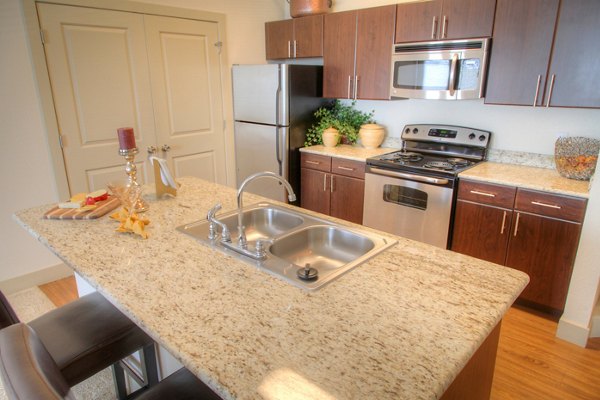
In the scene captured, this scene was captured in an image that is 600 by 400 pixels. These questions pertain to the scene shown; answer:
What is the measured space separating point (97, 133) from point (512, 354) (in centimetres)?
330

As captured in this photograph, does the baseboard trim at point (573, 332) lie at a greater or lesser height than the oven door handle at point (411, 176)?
lesser

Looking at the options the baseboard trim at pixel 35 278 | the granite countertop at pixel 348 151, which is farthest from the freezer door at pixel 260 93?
the baseboard trim at pixel 35 278

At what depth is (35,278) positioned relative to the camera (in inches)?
120

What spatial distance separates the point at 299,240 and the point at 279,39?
9.42 ft

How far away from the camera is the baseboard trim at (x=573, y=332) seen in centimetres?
233

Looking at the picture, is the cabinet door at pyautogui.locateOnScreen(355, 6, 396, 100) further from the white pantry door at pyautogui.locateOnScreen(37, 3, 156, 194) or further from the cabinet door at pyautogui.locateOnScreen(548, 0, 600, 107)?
the white pantry door at pyautogui.locateOnScreen(37, 3, 156, 194)

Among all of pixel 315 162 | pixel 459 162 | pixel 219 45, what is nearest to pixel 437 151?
pixel 459 162

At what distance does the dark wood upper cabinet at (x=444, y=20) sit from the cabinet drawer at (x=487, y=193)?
103cm

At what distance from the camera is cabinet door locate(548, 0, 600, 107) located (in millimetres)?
2283

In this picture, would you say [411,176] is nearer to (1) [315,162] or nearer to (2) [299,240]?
(1) [315,162]

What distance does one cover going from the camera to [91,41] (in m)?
2.96

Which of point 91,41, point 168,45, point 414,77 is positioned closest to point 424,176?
point 414,77

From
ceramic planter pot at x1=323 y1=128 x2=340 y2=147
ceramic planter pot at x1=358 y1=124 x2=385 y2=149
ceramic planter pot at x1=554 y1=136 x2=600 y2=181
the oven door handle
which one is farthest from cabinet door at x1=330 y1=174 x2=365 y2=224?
ceramic planter pot at x1=554 y1=136 x2=600 y2=181

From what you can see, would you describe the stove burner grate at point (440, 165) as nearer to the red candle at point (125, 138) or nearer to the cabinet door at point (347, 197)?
the cabinet door at point (347, 197)
